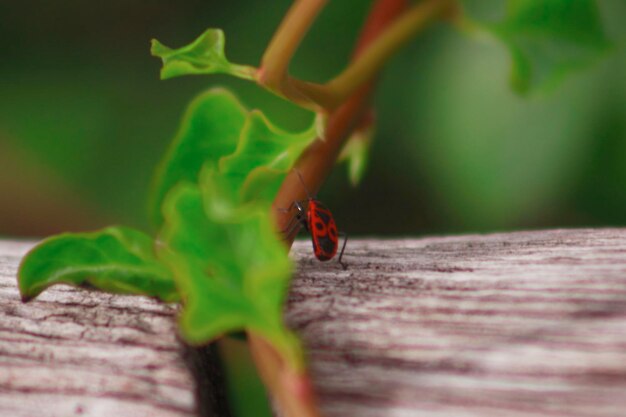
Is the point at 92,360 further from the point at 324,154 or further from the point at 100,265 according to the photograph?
the point at 324,154

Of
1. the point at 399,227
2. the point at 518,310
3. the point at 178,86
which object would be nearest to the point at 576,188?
the point at 399,227

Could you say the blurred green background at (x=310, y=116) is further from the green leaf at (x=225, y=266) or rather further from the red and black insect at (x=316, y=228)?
the green leaf at (x=225, y=266)

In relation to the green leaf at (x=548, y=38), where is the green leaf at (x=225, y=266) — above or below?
below

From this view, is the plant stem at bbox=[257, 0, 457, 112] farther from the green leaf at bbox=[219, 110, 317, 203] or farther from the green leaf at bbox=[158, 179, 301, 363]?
the green leaf at bbox=[158, 179, 301, 363]

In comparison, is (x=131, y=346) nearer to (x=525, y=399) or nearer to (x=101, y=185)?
(x=525, y=399)

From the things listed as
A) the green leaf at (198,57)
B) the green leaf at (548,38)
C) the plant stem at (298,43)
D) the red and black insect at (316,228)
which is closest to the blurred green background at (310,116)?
the green leaf at (548,38)

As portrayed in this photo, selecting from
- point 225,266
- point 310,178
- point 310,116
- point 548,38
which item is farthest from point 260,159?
point 310,116
